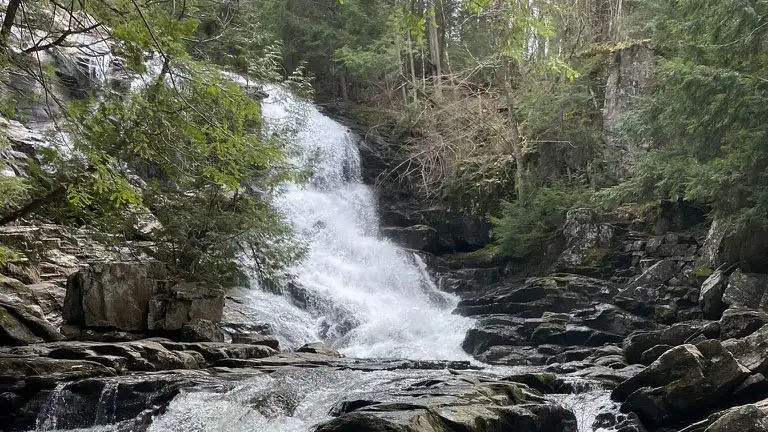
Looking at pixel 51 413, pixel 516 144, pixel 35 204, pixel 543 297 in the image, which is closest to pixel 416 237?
pixel 516 144

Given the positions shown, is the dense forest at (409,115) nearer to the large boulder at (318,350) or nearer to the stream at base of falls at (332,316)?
the stream at base of falls at (332,316)

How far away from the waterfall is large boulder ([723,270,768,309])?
17.5 feet

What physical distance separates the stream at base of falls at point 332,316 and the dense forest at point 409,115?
4.84 ft

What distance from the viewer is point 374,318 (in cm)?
1628

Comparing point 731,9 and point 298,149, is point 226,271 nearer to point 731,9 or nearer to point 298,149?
point 298,149

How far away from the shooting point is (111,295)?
11.4 m

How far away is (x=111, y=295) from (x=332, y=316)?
577cm

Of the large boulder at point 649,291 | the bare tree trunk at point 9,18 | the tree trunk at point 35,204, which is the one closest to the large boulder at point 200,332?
the tree trunk at point 35,204

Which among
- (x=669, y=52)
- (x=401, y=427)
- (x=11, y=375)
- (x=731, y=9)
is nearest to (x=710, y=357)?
(x=401, y=427)

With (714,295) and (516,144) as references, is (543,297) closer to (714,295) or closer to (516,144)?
(714,295)

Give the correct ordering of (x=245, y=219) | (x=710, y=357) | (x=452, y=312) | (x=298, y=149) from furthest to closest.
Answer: (x=452, y=312), (x=298, y=149), (x=245, y=219), (x=710, y=357)

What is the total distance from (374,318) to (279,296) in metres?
2.50

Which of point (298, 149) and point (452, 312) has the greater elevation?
point (298, 149)

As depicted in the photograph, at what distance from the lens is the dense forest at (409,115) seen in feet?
19.8
